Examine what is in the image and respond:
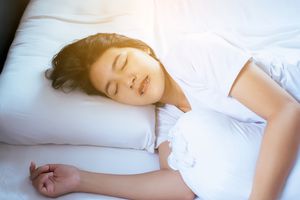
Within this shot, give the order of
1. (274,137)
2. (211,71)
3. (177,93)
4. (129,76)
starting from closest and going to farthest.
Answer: (274,137) → (211,71) → (129,76) → (177,93)

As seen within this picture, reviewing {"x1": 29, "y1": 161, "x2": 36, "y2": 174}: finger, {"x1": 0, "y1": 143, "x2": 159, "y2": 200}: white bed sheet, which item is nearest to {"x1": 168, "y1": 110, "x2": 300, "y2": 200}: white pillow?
{"x1": 0, "y1": 143, "x2": 159, "y2": 200}: white bed sheet

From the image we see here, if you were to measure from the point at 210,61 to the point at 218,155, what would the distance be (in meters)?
0.25

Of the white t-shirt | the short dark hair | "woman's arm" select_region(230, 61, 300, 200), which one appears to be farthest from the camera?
the short dark hair

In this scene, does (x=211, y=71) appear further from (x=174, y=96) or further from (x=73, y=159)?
(x=73, y=159)

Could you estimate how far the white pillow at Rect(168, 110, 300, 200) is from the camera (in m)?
0.98

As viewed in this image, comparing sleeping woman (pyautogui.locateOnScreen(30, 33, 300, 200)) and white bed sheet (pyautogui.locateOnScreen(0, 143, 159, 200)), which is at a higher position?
sleeping woman (pyautogui.locateOnScreen(30, 33, 300, 200))

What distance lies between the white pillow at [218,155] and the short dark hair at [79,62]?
1.12 ft

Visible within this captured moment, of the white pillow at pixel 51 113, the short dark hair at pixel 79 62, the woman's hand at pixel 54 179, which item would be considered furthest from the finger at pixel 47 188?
the short dark hair at pixel 79 62

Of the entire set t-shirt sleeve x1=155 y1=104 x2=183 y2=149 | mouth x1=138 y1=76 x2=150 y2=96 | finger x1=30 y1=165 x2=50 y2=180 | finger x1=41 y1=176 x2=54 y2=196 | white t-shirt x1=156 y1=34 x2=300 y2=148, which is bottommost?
finger x1=41 y1=176 x2=54 y2=196

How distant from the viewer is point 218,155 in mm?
1003

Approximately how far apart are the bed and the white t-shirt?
17 centimetres

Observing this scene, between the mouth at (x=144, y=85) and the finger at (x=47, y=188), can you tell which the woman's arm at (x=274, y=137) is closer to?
the mouth at (x=144, y=85)

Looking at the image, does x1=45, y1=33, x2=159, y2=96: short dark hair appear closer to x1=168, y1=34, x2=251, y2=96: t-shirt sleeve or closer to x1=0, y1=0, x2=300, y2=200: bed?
x1=0, y1=0, x2=300, y2=200: bed

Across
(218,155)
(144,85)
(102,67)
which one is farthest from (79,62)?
(218,155)
